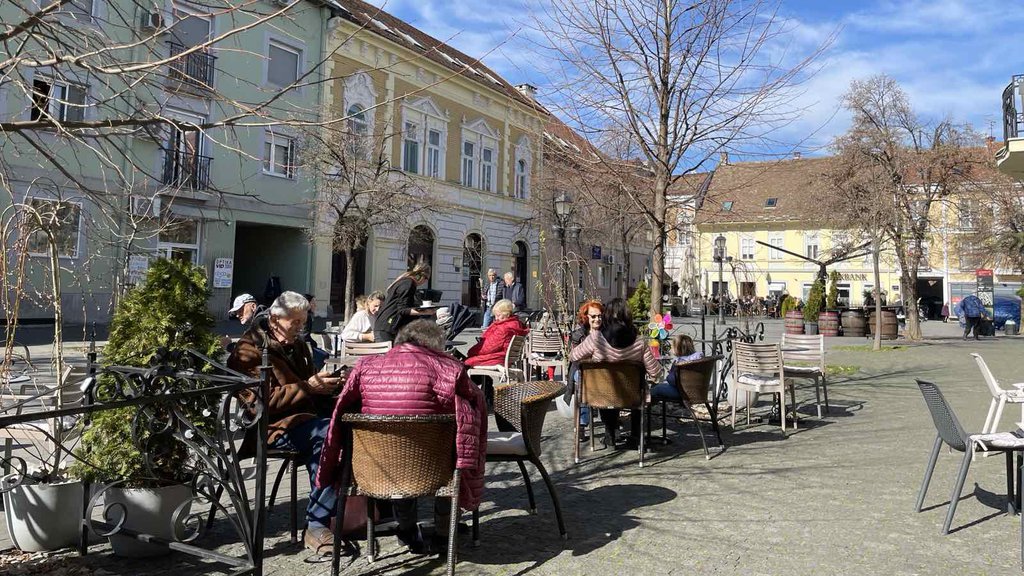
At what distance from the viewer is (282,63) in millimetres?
21250

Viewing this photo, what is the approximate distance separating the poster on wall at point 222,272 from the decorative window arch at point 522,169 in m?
13.8

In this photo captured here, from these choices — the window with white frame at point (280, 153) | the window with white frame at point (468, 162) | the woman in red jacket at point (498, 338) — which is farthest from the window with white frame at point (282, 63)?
the woman in red jacket at point (498, 338)

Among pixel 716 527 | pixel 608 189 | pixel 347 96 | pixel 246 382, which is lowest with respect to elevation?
pixel 716 527

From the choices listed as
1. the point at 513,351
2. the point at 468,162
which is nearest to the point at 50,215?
the point at 513,351

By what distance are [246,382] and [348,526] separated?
119cm

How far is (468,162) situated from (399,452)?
25.9m

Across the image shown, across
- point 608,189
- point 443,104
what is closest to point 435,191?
point 443,104

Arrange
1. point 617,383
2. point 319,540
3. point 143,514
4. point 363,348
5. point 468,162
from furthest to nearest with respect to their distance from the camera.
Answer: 1. point 468,162
2. point 363,348
3. point 617,383
4. point 319,540
5. point 143,514

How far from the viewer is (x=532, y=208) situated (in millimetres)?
30594

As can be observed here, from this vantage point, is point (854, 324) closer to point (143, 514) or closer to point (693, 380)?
point (693, 380)

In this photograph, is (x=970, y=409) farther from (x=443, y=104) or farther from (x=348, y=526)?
(x=443, y=104)

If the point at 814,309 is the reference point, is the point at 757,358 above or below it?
below

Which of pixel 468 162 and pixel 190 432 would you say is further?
pixel 468 162

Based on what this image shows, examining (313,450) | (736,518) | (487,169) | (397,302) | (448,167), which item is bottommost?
(736,518)
